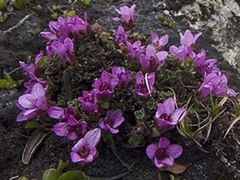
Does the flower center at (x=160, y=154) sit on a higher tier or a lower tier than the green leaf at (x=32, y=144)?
higher

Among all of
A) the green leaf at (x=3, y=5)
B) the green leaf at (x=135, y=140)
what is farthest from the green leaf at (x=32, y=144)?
the green leaf at (x=3, y=5)

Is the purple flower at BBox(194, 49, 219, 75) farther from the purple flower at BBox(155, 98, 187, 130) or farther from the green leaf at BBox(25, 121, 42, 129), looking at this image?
the green leaf at BBox(25, 121, 42, 129)

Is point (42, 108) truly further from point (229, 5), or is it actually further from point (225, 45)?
point (229, 5)

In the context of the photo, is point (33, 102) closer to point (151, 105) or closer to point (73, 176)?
point (73, 176)

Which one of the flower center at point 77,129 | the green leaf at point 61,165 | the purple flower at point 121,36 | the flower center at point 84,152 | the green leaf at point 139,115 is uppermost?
the purple flower at point 121,36

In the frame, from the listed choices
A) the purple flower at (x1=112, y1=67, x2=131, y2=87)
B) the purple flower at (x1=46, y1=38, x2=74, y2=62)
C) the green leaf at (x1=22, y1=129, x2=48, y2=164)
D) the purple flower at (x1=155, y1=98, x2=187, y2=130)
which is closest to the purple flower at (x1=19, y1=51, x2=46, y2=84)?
the purple flower at (x1=46, y1=38, x2=74, y2=62)

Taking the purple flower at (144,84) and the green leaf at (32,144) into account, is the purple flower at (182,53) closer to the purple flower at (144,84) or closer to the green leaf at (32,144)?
the purple flower at (144,84)

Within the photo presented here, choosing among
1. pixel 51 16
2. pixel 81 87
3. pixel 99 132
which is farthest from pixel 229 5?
pixel 99 132
